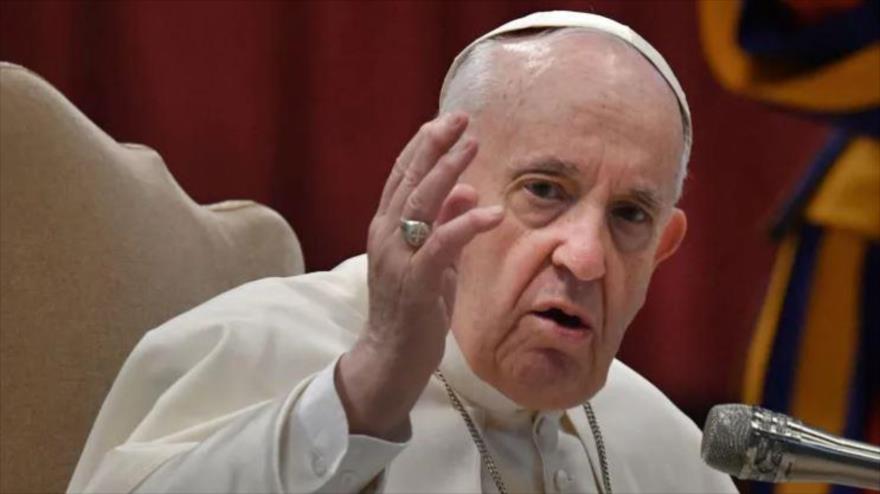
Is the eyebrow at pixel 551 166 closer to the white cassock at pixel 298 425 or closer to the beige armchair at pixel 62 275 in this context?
the white cassock at pixel 298 425

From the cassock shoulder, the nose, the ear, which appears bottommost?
the cassock shoulder

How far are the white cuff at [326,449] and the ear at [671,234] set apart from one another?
0.66 meters

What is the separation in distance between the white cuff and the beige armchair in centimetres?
72

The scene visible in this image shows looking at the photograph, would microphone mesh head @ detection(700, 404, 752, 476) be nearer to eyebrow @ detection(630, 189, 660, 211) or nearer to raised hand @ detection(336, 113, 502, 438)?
raised hand @ detection(336, 113, 502, 438)

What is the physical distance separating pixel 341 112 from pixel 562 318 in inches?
50.1

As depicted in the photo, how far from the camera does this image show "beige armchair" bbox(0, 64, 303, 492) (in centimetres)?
195

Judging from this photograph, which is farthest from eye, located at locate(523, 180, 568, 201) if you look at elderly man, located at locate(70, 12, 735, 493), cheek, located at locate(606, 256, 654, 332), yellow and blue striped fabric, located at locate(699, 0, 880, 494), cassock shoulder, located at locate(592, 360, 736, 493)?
yellow and blue striped fabric, located at locate(699, 0, 880, 494)

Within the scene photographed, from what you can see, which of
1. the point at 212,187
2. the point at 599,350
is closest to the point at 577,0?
the point at 212,187

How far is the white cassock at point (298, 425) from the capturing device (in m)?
1.36

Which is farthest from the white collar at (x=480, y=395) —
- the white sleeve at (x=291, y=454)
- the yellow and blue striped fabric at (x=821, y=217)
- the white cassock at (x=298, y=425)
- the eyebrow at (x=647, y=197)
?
the yellow and blue striped fabric at (x=821, y=217)

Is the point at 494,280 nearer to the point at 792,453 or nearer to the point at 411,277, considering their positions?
the point at 411,277

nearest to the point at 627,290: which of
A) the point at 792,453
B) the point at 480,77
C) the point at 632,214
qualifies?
the point at 632,214

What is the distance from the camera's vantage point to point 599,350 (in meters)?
1.66

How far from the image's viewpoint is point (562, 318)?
5.38 ft
